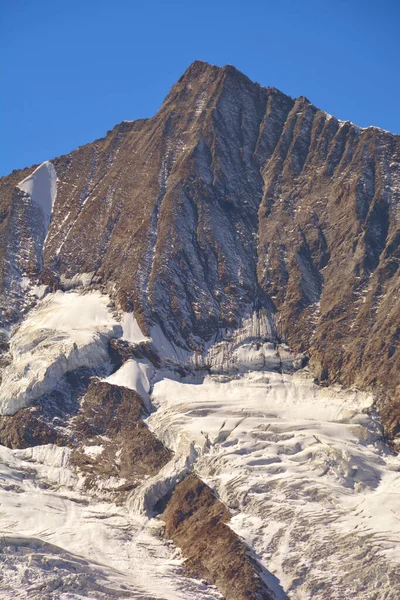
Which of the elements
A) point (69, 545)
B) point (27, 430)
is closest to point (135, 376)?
point (27, 430)

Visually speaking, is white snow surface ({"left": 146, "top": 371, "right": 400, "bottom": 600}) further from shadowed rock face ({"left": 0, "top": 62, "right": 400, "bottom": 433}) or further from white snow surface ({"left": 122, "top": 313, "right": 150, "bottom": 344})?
shadowed rock face ({"left": 0, "top": 62, "right": 400, "bottom": 433})

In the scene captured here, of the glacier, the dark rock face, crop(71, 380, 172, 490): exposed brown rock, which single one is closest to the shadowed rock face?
the glacier

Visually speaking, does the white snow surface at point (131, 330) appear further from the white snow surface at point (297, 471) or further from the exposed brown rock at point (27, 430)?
the exposed brown rock at point (27, 430)

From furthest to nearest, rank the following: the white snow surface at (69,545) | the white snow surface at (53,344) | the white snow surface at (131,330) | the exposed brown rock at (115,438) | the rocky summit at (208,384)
→ the white snow surface at (131,330) < the white snow surface at (53,344) < the exposed brown rock at (115,438) < the rocky summit at (208,384) < the white snow surface at (69,545)

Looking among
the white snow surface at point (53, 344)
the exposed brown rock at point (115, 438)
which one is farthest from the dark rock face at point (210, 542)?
the white snow surface at point (53, 344)

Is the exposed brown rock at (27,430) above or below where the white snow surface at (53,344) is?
below

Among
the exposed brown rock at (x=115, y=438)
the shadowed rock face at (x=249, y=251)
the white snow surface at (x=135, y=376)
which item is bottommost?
the exposed brown rock at (x=115, y=438)

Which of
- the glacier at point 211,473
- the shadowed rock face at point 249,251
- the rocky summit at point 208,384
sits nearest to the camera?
the glacier at point 211,473
